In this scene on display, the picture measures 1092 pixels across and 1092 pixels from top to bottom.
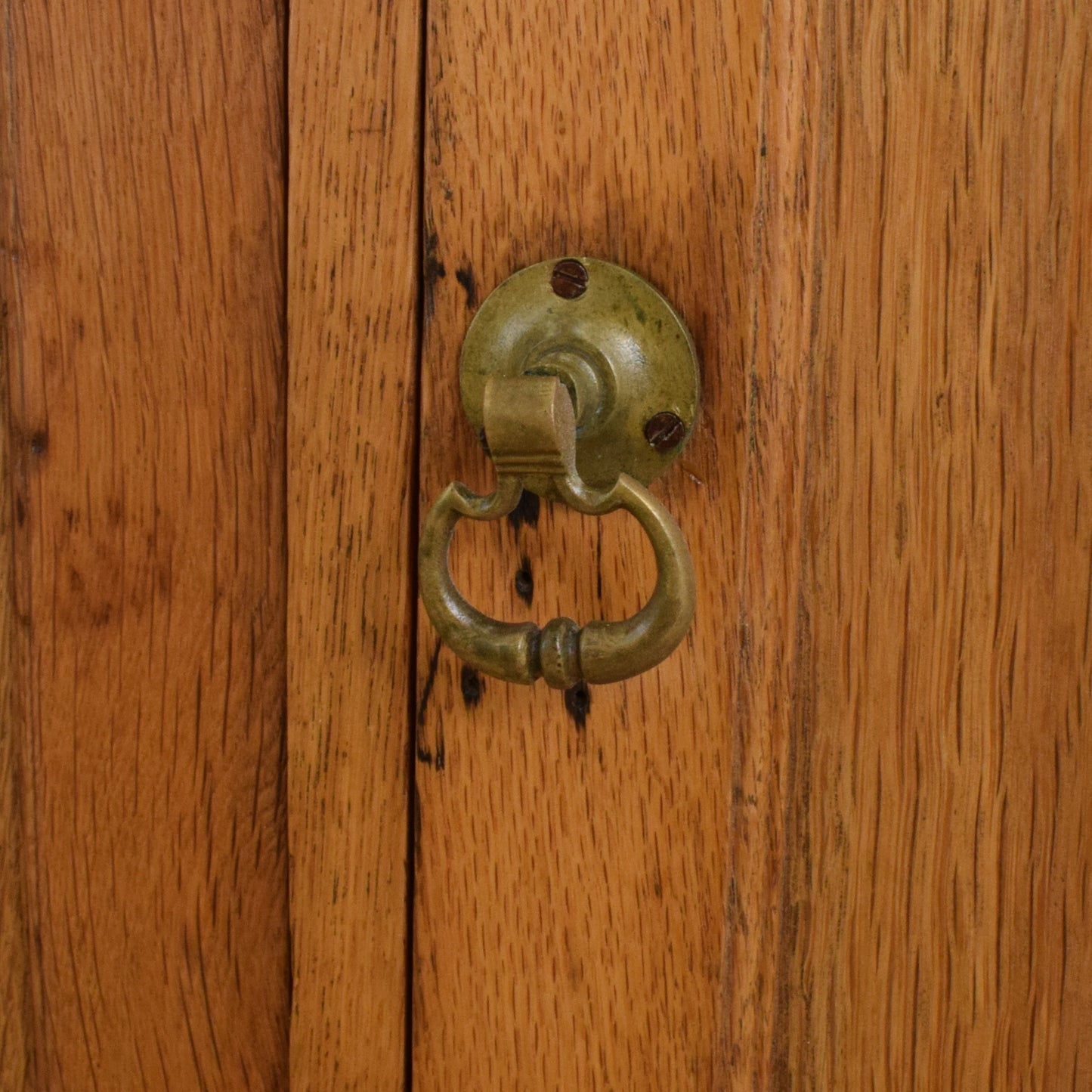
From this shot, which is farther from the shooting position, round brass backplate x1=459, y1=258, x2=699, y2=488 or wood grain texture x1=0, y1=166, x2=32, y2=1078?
wood grain texture x1=0, y1=166, x2=32, y2=1078

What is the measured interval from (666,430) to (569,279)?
6 cm

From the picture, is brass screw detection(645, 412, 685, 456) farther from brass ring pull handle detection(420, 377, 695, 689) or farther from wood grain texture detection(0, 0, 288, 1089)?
wood grain texture detection(0, 0, 288, 1089)

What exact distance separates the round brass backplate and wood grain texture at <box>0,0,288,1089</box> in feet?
0.40

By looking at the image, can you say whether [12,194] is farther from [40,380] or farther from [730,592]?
[730,592]

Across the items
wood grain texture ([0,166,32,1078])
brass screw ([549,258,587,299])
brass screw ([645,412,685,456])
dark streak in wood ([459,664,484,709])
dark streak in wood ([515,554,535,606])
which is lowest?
wood grain texture ([0,166,32,1078])

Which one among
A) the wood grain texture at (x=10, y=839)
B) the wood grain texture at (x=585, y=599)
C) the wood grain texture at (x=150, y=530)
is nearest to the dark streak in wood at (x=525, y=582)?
the wood grain texture at (x=585, y=599)

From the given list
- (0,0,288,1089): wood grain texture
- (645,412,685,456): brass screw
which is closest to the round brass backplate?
(645,412,685,456): brass screw

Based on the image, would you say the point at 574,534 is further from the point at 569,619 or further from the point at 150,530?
the point at 150,530

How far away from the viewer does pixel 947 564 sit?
0.38m

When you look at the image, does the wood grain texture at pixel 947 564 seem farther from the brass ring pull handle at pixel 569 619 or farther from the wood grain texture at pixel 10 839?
the wood grain texture at pixel 10 839

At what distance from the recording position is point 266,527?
1.43ft

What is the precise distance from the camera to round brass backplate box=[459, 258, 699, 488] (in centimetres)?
35

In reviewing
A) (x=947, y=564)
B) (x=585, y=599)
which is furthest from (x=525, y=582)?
(x=947, y=564)

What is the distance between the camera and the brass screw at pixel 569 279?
353mm
